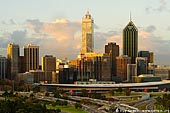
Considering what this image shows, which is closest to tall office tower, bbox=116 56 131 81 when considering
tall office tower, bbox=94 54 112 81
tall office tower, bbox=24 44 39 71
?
tall office tower, bbox=94 54 112 81

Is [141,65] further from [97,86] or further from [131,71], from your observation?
[97,86]

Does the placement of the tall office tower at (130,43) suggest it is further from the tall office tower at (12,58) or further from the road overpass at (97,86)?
the road overpass at (97,86)

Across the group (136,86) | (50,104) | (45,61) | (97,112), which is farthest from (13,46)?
(97,112)

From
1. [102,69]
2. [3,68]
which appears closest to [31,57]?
[3,68]

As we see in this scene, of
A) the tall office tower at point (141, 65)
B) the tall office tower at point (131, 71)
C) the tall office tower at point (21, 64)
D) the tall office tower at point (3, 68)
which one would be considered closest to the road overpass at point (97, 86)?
the tall office tower at point (3, 68)

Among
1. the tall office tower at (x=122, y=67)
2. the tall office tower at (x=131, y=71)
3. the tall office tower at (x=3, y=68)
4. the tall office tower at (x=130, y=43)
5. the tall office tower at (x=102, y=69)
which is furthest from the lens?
the tall office tower at (x=130, y=43)

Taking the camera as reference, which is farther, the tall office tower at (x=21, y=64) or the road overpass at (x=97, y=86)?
the tall office tower at (x=21, y=64)

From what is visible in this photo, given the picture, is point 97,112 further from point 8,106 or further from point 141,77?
point 141,77

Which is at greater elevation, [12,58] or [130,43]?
[130,43]
